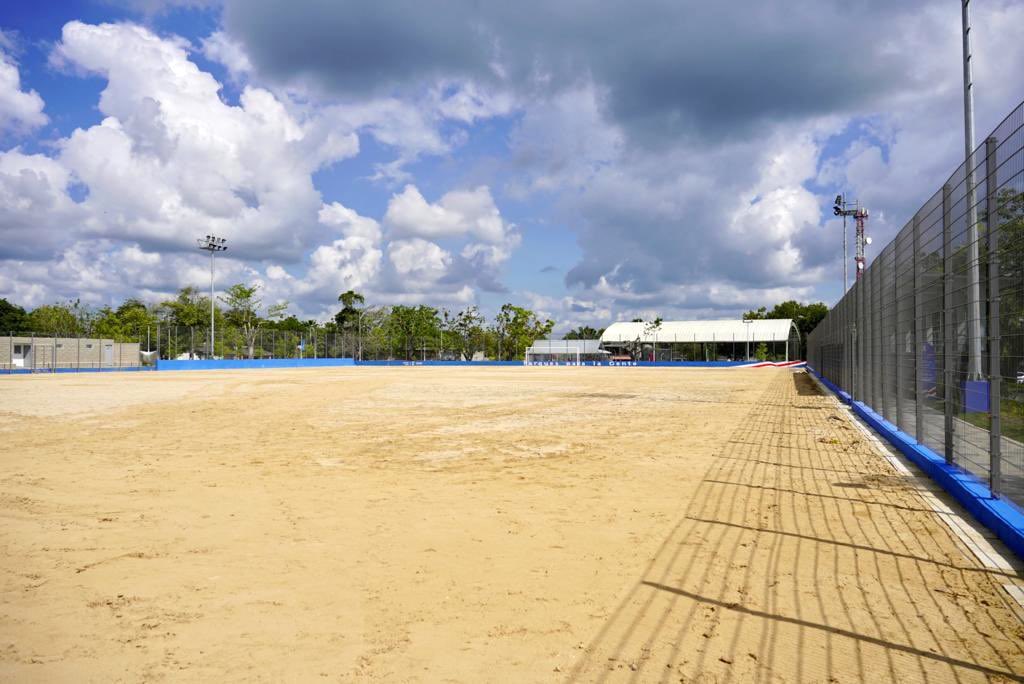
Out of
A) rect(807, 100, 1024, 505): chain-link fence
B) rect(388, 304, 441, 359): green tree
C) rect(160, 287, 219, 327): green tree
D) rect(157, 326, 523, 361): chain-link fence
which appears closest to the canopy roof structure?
rect(157, 326, 523, 361): chain-link fence

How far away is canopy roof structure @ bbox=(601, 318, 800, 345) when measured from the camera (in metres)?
74.2

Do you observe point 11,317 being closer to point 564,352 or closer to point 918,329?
point 564,352

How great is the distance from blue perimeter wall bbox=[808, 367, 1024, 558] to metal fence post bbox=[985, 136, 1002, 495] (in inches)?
19.6

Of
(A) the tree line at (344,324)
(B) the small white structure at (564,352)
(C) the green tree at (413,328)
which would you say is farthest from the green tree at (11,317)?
(B) the small white structure at (564,352)

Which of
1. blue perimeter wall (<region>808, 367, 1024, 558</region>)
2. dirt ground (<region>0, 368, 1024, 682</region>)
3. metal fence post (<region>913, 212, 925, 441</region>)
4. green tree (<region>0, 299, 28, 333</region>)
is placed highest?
green tree (<region>0, 299, 28, 333</region>)

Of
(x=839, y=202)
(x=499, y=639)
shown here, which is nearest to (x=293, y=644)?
(x=499, y=639)

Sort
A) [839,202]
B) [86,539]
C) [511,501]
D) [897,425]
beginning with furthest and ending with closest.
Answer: [839,202] < [897,425] < [511,501] < [86,539]

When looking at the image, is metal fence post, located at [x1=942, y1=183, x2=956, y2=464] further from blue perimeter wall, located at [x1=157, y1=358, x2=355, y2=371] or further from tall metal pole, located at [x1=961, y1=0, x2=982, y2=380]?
blue perimeter wall, located at [x1=157, y1=358, x2=355, y2=371]

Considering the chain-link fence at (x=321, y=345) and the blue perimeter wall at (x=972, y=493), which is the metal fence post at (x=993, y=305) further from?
the chain-link fence at (x=321, y=345)

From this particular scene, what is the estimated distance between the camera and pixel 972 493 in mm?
5965

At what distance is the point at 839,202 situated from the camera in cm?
5009

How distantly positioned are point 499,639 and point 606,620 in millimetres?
613

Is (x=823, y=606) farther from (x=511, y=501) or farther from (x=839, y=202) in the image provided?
(x=839, y=202)

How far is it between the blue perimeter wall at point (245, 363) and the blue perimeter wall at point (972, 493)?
54.6m
